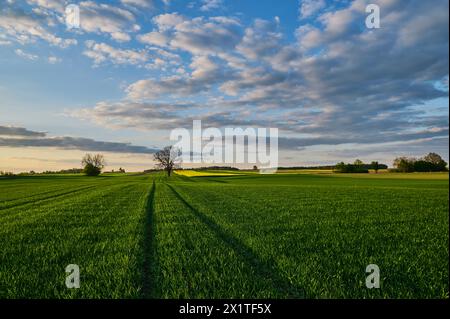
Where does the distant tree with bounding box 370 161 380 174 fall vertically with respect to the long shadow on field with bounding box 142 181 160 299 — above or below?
above

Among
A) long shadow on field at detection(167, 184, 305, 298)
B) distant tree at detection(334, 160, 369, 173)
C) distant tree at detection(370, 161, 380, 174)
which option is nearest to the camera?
long shadow on field at detection(167, 184, 305, 298)

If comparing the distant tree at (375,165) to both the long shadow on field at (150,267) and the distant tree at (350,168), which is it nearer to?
the distant tree at (350,168)

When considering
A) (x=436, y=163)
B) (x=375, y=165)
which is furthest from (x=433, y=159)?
(x=375, y=165)

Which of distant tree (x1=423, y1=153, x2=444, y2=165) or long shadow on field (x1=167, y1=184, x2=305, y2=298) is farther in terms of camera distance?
distant tree (x1=423, y1=153, x2=444, y2=165)

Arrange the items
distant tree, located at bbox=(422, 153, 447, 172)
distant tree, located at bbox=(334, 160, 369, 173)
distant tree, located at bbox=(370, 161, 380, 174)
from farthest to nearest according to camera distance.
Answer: distant tree, located at bbox=(370, 161, 380, 174) < distant tree, located at bbox=(334, 160, 369, 173) < distant tree, located at bbox=(422, 153, 447, 172)

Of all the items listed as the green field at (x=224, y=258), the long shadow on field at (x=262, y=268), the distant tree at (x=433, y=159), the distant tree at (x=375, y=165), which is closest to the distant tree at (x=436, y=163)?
the distant tree at (x=433, y=159)

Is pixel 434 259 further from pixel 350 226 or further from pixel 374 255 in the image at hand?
pixel 350 226

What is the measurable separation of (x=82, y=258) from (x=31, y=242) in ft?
14.0

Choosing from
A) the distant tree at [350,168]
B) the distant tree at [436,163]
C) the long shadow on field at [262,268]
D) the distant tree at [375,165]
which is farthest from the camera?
the distant tree at [375,165]

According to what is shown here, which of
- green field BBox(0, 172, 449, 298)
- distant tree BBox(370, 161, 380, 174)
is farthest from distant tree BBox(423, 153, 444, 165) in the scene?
green field BBox(0, 172, 449, 298)

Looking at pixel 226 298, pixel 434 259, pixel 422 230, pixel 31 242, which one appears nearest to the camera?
pixel 226 298

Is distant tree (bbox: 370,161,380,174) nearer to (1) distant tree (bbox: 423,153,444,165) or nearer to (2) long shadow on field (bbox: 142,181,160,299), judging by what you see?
(1) distant tree (bbox: 423,153,444,165)
